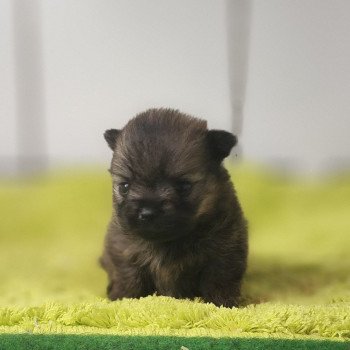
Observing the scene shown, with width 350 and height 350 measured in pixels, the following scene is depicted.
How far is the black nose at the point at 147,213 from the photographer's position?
5.71 ft

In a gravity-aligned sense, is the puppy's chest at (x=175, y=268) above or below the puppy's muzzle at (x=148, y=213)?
below

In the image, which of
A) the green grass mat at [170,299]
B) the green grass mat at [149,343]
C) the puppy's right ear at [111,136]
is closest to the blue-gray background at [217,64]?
the puppy's right ear at [111,136]

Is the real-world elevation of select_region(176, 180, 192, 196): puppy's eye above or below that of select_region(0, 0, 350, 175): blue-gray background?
below

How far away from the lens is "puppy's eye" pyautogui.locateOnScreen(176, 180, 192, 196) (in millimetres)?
1810

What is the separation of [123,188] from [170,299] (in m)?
0.31

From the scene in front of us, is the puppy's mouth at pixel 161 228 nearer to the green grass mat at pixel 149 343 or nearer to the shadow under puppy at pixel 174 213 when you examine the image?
the shadow under puppy at pixel 174 213

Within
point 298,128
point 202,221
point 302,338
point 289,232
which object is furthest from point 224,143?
point 289,232

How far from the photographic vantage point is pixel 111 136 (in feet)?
6.45

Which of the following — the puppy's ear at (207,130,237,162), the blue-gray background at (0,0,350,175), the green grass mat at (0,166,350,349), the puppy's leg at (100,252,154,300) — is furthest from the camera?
the blue-gray background at (0,0,350,175)

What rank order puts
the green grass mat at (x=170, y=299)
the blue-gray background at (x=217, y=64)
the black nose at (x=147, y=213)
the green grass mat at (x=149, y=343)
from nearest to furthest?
the green grass mat at (x=149, y=343), the green grass mat at (x=170, y=299), the black nose at (x=147, y=213), the blue-gray background at (x=217, y=64)

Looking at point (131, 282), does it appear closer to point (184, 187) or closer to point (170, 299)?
point (170, 299)

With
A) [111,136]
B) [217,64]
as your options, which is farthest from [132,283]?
[217,64]

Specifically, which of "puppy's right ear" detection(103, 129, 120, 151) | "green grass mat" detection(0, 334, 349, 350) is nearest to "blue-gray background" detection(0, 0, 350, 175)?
"puppy's right ear" detection(103, 129, 120, 151)

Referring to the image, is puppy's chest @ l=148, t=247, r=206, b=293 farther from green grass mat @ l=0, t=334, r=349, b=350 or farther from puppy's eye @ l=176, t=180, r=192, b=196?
green grass mat @ l=0, t=334, r=349, b=350
